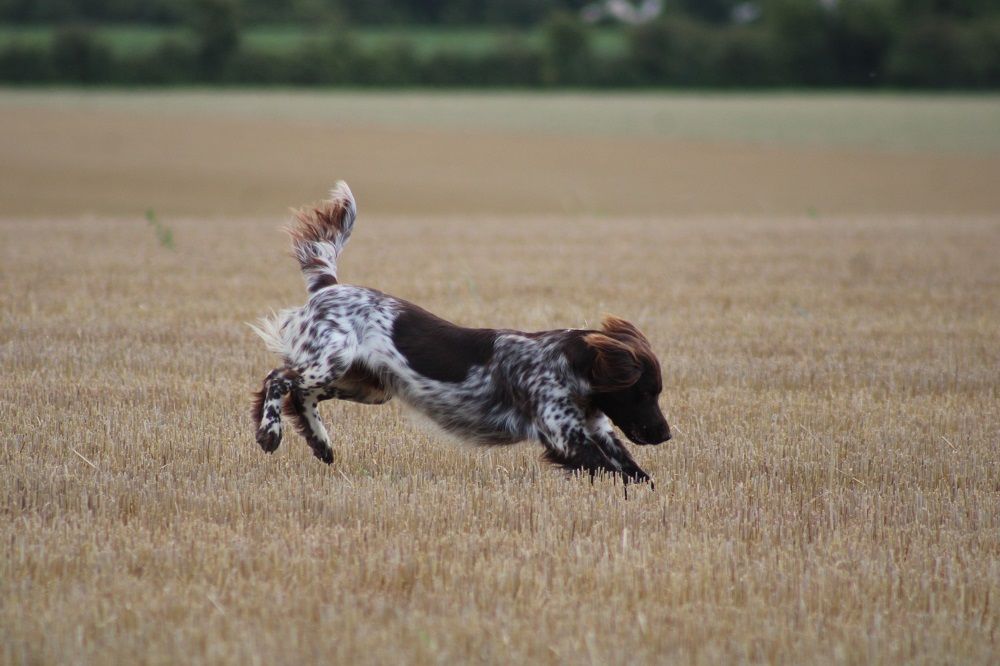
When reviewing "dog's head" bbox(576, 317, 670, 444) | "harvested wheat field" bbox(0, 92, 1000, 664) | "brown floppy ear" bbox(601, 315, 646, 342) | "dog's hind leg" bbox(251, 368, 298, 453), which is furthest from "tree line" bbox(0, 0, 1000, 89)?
"dog's head" bbox(576, 317, 670, 444)

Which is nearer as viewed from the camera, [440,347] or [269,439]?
[269,439]

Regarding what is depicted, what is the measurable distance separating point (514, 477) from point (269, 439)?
3.83 ft

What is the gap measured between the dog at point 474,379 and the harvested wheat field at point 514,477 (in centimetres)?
18

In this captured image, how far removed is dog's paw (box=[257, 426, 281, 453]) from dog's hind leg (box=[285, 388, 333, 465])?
14 centimetres

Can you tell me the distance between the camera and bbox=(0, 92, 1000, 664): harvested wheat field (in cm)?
341

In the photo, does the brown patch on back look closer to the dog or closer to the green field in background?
the dog

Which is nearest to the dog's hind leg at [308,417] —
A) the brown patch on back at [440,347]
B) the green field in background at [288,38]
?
the brown patch on back at [440,347]

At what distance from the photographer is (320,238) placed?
609 cm

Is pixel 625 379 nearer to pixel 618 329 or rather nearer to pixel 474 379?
pixel 618 329

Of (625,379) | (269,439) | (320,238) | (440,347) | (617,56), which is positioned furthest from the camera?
(617,56)

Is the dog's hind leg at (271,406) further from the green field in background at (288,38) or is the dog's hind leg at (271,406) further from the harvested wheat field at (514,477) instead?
the green field in background at (288,38)

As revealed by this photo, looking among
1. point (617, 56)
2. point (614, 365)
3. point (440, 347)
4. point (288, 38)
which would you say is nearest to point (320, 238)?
point (440, 347)

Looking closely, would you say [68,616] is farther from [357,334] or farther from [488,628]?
[357,334]

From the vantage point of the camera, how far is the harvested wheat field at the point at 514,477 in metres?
3.41
